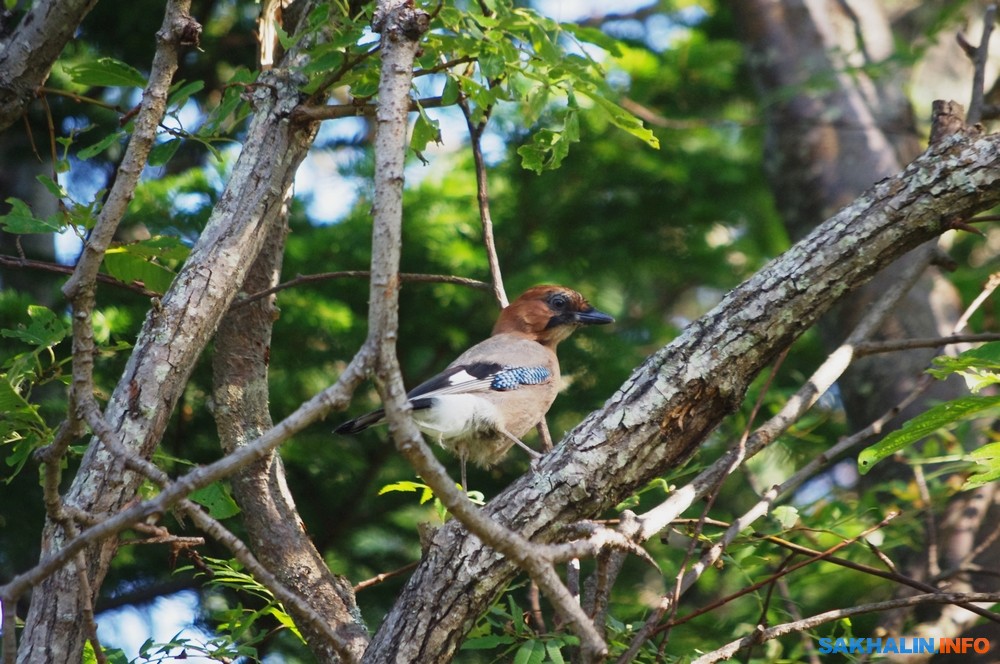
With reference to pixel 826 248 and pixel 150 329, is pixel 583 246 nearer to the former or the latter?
pixel 826 248

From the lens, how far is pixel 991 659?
5273mm

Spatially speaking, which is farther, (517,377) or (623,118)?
(517,377)

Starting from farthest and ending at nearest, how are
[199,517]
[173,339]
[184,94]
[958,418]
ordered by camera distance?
1. [184,94]
2. [173,339]
3. [958,418]
4. [199,517]

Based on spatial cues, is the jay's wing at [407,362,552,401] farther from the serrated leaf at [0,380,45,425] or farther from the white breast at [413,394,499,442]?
the serrated leaf at [0,380,45,425]

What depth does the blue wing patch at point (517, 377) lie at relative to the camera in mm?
5043

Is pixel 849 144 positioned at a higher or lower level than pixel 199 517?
higher

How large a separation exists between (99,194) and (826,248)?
7.86 feet

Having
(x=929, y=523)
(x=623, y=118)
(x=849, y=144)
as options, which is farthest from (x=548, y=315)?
(x=849, y=144)

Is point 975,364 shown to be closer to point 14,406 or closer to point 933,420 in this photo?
point 933,420

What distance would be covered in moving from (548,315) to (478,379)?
0.90m

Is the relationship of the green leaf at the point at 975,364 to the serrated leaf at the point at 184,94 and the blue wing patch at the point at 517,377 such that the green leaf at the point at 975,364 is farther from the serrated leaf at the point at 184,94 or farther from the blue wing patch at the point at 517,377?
the serrated leaf at the point at 184,94

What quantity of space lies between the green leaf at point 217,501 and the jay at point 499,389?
906 mm

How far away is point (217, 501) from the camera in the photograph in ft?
11.5

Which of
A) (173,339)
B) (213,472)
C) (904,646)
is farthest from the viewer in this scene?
(904,646)
